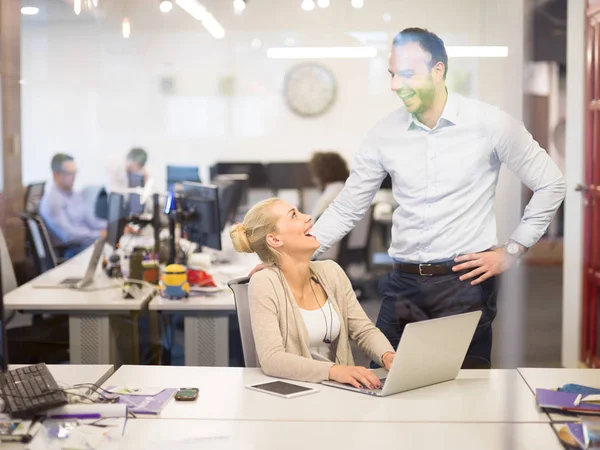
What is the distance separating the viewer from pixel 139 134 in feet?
14.0

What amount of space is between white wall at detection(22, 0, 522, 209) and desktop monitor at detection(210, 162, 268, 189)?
0.05 meters

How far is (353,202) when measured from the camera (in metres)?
3.40

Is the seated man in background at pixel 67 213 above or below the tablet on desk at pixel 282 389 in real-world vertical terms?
above

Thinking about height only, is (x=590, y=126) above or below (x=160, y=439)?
above

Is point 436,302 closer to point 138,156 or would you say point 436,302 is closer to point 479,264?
point 479,264

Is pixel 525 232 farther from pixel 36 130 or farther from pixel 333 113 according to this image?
pixel 36 130

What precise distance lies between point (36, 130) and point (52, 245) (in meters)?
0.65

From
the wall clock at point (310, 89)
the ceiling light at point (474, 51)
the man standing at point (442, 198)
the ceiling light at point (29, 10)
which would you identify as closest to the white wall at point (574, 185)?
the ceiling light at point (474, 51)

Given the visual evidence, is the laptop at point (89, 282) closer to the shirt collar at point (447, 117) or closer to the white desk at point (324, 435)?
the shirt collar at point (447, 117)

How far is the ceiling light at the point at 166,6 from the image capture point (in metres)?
4.06

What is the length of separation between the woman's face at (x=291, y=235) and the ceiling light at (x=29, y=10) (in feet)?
7.98

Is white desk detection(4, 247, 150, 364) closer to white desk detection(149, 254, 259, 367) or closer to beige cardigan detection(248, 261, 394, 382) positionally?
white desk detection(149, 254, 259, 367)

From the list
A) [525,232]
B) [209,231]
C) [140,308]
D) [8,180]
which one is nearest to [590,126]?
[525,232]

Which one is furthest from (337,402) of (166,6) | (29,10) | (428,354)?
(29,10)
